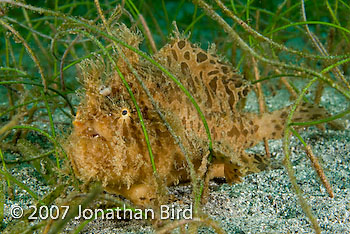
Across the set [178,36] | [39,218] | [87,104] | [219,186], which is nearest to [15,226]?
[39,218]

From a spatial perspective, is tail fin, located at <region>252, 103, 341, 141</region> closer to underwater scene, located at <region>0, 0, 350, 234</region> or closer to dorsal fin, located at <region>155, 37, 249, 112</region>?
underwater scene, located at <region>0, 0, 350, 234</region>

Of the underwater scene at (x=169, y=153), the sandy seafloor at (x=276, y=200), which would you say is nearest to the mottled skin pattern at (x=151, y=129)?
the underwater scene at (x=169, y=153)

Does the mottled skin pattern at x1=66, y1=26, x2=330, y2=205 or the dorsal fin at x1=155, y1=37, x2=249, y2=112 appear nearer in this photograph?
the mottled skin pattern at x1=66, y1=26, x2=330, y2=205

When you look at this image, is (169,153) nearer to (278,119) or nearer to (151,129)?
(151,129)

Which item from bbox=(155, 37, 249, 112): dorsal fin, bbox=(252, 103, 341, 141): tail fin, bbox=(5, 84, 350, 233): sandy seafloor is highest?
bbox=(155, 37, 249, 112): dorsal fin

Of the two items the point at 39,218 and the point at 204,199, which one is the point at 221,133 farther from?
the point at 39,218

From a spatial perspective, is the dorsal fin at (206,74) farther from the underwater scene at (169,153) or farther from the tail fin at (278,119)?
the tail fin at (278,119)

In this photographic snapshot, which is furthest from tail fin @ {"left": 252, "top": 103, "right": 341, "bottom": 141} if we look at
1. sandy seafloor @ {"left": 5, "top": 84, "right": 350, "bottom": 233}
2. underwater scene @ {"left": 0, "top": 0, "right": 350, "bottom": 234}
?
sandy seafloor @ {"left": 5, "top": 84, "right": 350, "bottom": 233}
